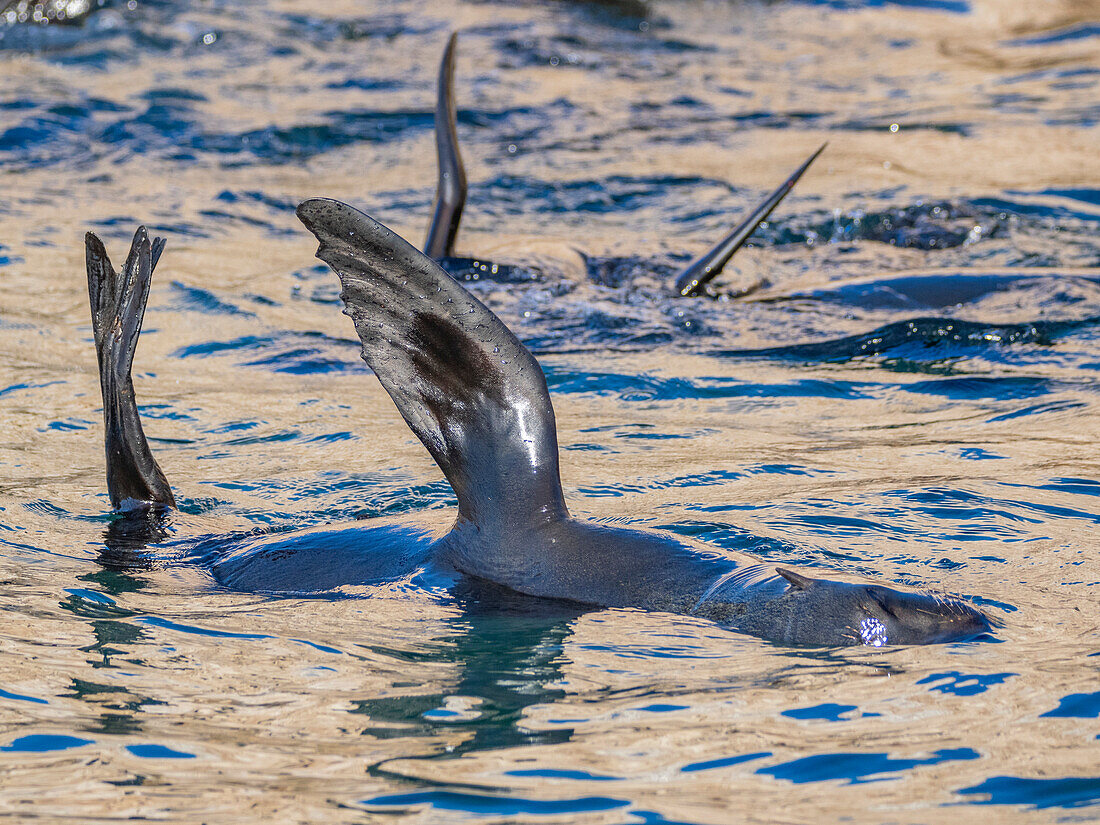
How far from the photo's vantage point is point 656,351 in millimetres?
5496

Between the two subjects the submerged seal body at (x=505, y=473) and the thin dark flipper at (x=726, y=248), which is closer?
the submerged seal body at (x=505, y=473)

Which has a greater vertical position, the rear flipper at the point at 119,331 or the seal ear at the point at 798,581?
the rear flipper at the point at 119,331

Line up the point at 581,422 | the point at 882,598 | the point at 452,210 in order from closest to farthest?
the point at 882,598 < the point at 581,422 < the point at 452,210

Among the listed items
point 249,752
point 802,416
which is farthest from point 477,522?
point 802,416

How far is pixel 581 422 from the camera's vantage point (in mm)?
4742

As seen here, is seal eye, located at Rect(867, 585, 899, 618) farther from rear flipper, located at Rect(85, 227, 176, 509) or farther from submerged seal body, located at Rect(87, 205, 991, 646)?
rear flipper, located at Rect(85, 227, 176, 509)

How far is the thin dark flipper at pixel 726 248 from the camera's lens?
5.61m

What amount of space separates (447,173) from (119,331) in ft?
9.25

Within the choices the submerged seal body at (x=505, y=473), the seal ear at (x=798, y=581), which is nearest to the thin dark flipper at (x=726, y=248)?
the submerged seal body at (x=505, y=473)

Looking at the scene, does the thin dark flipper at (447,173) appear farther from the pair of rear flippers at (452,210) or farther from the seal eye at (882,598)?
the seal eye at (882,598)

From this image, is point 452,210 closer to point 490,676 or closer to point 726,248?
point 726,248

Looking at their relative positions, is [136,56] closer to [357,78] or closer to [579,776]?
[357,78]

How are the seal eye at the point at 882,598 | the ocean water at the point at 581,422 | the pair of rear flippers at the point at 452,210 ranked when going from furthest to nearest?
the pair of rear flippers at the point at 452,210 < the seal eye at the point at 882,598 < the ocean water at the point at 581,422

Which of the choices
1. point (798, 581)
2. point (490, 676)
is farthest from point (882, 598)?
point (490, 676)
